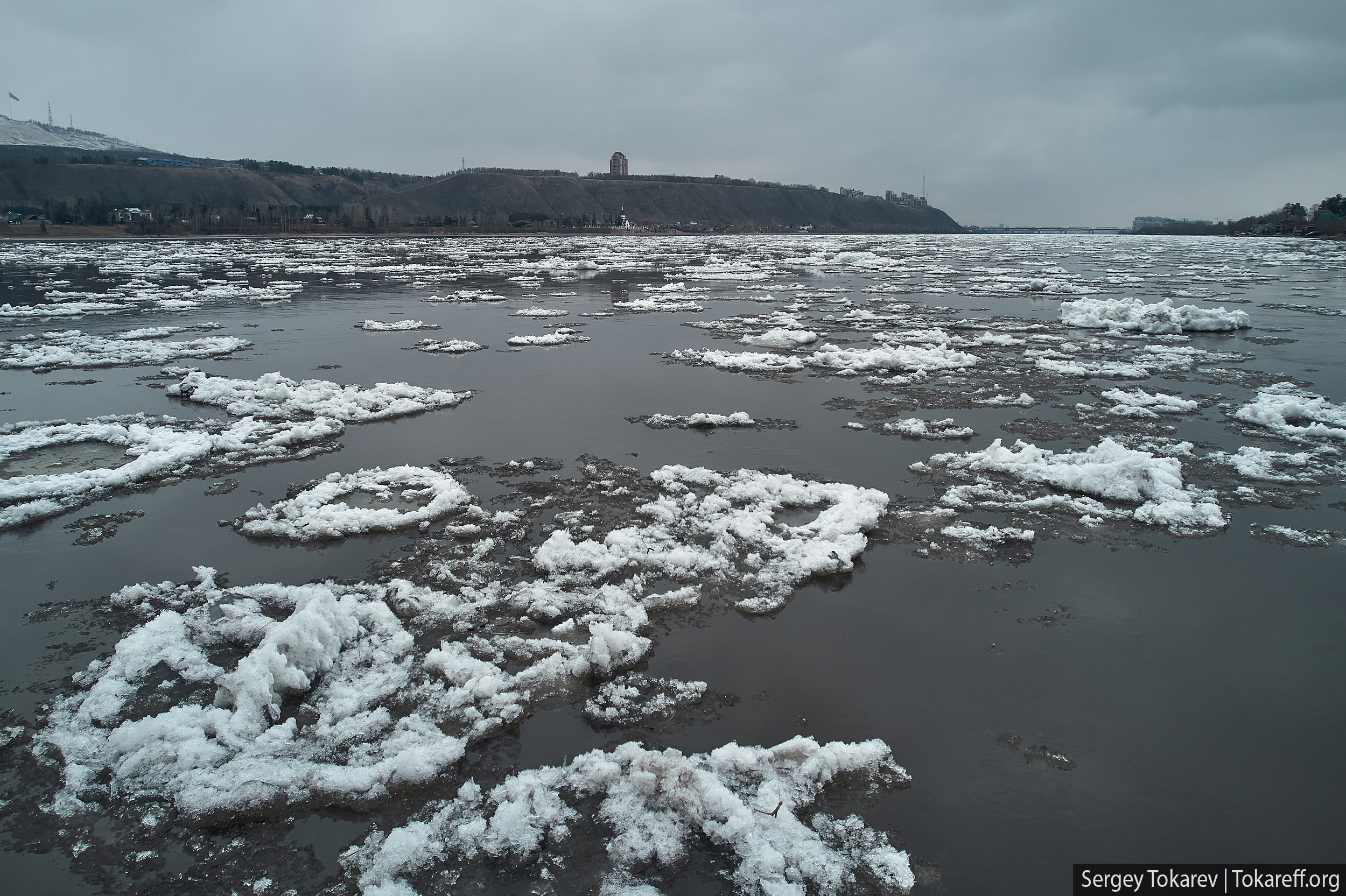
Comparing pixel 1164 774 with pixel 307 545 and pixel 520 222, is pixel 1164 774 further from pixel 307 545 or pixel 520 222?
pixel 520 222

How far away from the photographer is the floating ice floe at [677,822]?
3.08 metres

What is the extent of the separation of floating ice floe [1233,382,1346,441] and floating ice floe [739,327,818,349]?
304 inches

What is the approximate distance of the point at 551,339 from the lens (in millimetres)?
15641

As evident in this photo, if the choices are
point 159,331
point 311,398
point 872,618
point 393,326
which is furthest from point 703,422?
point 159,331

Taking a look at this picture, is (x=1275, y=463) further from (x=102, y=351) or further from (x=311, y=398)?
(x=102, y=351)

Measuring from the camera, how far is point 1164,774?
3623 millimetres

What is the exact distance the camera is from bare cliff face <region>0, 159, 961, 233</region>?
11481cm

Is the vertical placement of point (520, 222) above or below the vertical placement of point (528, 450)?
above

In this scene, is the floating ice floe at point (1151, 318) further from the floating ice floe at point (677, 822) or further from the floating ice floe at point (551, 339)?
the floating ice floe at point (677, 822)

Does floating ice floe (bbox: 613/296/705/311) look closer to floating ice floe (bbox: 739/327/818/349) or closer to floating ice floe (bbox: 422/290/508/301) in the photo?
floating ice floe (bbox: 422/290/508/301)

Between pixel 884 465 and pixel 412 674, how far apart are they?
18.1ft

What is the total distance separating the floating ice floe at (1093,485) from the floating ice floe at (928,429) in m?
1.06

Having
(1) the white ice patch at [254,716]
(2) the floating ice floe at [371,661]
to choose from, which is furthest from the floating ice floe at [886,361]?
(1) the white ice patch at [254,716]

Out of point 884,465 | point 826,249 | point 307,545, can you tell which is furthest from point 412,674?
point 826,249
